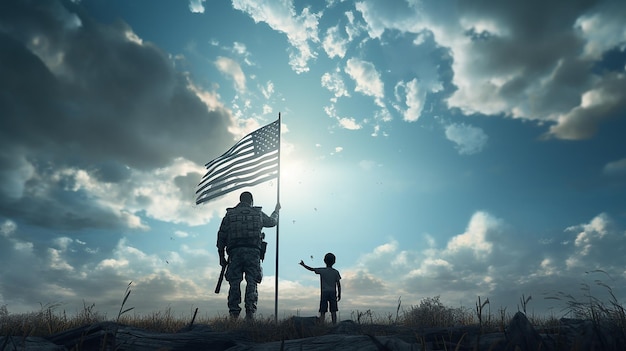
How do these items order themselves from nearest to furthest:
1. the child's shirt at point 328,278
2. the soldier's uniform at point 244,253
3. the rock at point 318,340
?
the rock at point 318,340 → the child's shirt at point 328,278 → the soldier's uniform at point 244,253

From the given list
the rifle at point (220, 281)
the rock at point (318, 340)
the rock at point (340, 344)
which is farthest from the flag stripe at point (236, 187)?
the rock at point (340, 344)

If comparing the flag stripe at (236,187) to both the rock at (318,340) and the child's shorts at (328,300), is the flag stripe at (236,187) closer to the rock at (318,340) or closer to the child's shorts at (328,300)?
the child's shorts at (328,300)

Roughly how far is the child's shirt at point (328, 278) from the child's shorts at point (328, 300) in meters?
0.10

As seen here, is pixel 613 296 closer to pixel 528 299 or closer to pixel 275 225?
pixel 528 299

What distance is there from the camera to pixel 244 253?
10062 millimetres

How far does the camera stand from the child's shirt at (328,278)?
30.9ft

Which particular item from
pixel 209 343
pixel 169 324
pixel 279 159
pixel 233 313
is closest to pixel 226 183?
pixel 279 159

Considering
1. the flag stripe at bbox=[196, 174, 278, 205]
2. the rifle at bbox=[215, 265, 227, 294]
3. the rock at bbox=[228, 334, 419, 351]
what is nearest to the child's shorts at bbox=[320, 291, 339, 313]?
the rifle at bbox=[215, 265, 227, 294]

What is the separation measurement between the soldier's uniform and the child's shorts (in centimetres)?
168

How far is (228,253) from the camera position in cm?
1036

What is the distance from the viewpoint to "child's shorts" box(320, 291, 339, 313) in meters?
9.45

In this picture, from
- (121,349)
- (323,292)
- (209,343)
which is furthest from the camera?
(323,292)

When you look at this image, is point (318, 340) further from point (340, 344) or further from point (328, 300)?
point (328, 300)

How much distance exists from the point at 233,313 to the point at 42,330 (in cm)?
441
